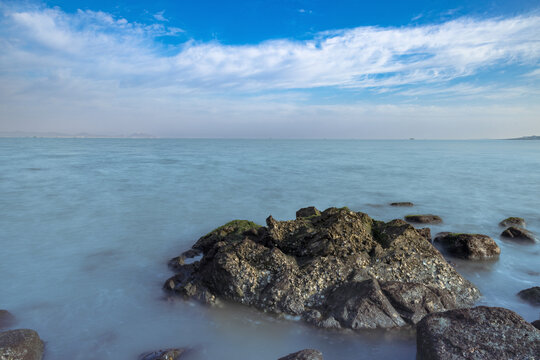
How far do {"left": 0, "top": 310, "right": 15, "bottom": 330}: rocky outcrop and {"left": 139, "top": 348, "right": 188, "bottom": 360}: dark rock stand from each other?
2.73m

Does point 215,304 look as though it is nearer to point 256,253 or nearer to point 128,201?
point 256,253

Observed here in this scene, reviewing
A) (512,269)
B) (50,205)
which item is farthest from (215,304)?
(50,205)

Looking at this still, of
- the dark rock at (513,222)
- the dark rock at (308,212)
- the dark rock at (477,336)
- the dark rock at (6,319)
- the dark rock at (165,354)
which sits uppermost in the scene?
the dark rock at (308,212)

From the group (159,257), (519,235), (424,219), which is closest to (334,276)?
(159,257)

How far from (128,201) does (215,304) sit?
11.6m

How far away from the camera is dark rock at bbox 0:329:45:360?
4344 millimetres

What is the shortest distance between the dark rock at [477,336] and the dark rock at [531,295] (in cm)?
291

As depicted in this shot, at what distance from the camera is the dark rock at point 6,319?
18.7ft

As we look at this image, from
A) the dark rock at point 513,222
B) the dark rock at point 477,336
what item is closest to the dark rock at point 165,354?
the dark rock at point 477,336

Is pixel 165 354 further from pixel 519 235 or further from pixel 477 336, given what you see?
pixel 519 235

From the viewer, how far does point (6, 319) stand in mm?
5828

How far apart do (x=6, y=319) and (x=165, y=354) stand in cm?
335

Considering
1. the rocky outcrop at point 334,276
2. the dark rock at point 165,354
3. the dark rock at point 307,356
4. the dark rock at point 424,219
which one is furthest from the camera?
the dark rock at point 424,219

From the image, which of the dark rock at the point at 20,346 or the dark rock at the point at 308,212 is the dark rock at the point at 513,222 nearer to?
the dark rock at the point at 308,212
